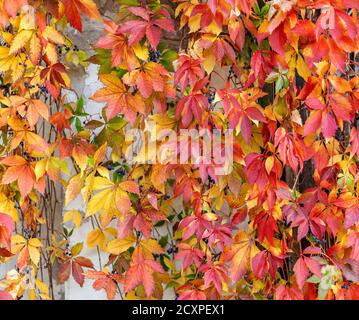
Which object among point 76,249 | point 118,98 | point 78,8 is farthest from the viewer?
point 76,249

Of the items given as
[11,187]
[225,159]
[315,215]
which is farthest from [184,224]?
Answer: [11,187]

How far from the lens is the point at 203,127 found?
143cm

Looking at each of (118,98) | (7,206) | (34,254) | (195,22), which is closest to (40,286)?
(34,254)

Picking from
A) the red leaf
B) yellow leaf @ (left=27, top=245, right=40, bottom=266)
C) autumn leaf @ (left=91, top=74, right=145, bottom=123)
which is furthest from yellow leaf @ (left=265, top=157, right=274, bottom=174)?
yellow leaf @ (left=27, top=245, right=40, bottom=266)

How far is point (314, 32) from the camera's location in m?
1.38

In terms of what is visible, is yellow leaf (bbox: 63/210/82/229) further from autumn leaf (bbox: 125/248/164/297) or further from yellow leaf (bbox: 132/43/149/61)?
yellow leaf (bbox: 132/43/149/61)

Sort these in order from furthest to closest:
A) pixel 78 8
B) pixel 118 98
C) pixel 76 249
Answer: pixel 76 249
pixel 118 98
pixel 78 8

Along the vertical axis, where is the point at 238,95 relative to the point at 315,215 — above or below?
above

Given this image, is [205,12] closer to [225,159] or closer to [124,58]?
[124,58]

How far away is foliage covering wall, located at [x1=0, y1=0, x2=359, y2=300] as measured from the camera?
1.39 metres

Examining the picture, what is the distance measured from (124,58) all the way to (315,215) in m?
0.62

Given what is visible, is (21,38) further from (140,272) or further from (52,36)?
(140,272)

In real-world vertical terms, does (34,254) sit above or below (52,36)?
below

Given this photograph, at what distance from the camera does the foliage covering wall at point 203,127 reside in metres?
1.39
